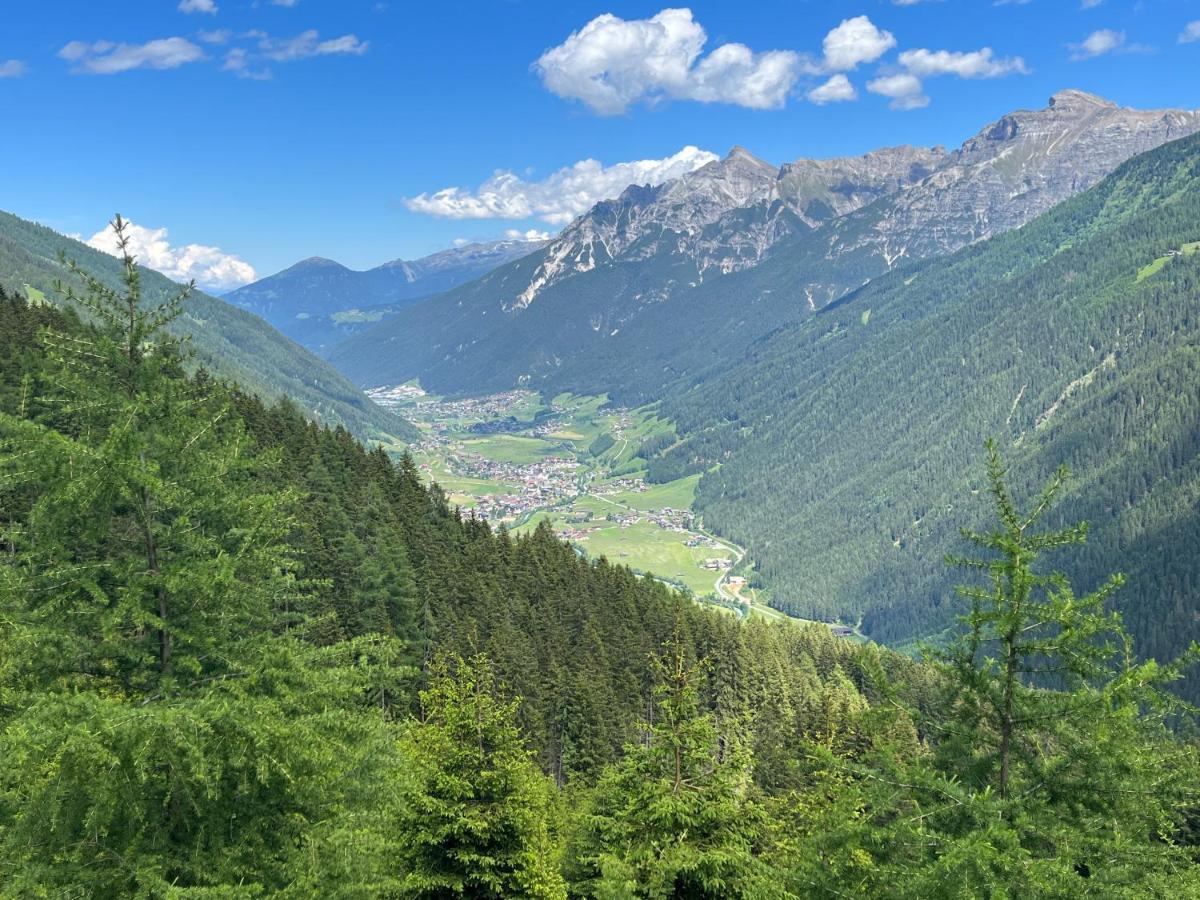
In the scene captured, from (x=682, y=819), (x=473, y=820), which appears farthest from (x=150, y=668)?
(x=682, y=819)

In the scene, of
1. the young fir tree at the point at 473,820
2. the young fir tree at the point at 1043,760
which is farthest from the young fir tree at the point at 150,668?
the young fir tree at the point at 1043,760

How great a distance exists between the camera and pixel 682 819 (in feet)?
61.0

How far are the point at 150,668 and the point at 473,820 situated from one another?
970cm

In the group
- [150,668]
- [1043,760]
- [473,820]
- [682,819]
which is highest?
[150,668]

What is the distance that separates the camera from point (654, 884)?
17438 millimetres

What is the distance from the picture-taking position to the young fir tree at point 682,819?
58.9ft

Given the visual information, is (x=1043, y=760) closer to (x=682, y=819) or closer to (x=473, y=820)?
(x=682, y=819)

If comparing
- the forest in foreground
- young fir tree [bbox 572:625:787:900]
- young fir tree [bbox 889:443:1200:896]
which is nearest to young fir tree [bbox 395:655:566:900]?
the forest in foreground

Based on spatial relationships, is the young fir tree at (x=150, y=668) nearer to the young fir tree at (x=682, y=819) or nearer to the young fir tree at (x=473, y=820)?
the young fir tree at (x=473, y=820)

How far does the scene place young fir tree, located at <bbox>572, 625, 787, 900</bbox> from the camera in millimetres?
17938

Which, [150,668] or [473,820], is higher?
[150,668]

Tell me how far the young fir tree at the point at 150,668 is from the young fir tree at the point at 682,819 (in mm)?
6842

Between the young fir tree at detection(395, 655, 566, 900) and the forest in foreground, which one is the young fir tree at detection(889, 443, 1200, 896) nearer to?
the forest in foreground

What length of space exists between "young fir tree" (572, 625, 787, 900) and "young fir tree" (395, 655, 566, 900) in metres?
2.11
